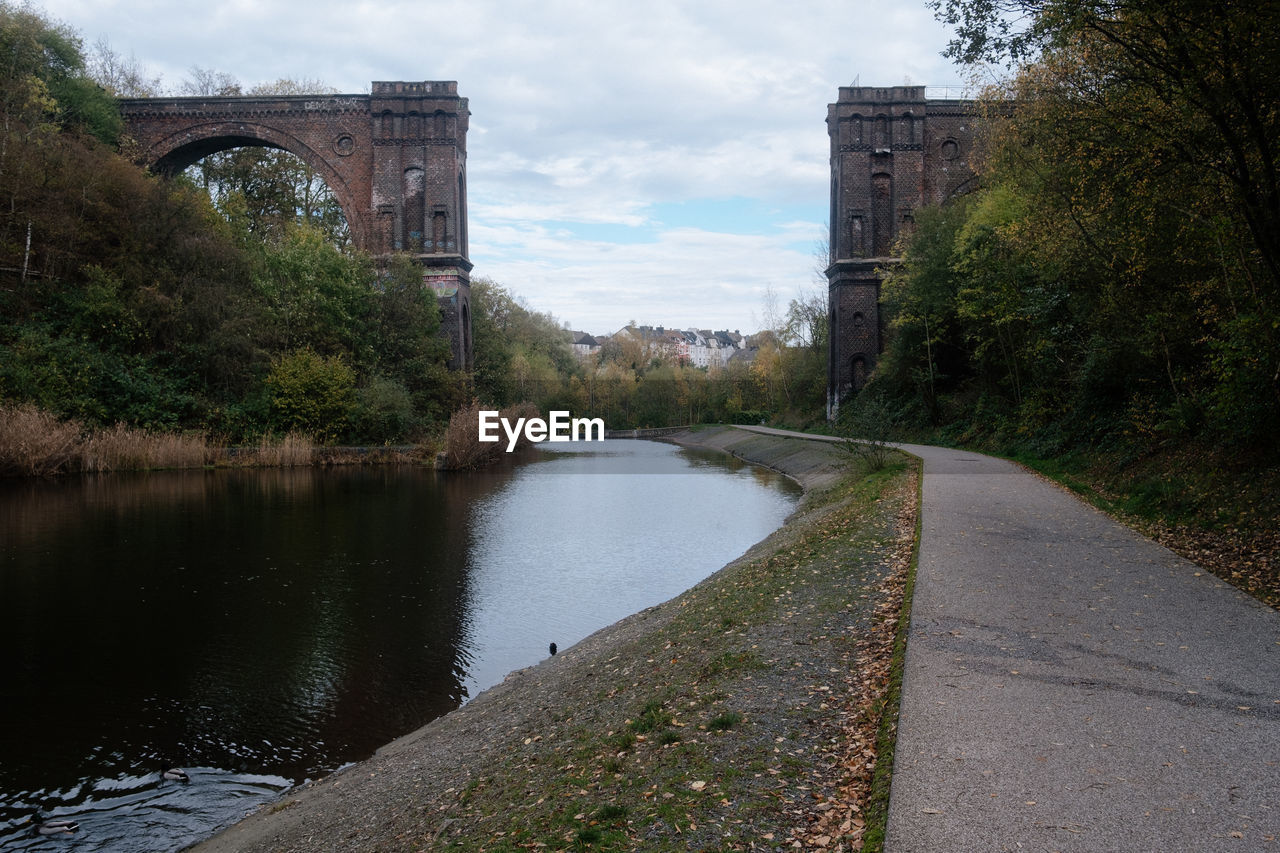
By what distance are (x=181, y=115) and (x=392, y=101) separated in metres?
8.92

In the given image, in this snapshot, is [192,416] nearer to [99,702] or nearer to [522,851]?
[99,702]

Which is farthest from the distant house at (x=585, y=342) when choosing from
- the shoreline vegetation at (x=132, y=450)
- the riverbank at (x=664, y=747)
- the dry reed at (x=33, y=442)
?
the riverbank at (x=664, y=747)

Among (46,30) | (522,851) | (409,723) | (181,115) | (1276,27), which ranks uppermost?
(46,30)

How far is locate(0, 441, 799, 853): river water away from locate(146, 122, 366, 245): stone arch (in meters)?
19.2

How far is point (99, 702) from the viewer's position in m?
8.88

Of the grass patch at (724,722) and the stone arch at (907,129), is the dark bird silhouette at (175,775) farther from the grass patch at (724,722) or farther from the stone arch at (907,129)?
the stone arch at (907,129)

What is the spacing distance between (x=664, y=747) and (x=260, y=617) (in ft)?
26.6

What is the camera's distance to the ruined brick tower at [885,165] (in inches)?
1624

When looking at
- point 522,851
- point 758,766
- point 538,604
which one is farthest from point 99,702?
point 758,766

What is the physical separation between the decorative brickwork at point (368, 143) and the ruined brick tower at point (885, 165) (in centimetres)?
1735

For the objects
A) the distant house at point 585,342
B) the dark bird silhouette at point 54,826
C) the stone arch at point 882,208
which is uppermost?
the distant house at point 585,342

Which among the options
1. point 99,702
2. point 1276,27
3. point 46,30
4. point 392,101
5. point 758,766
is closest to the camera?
point 758,766

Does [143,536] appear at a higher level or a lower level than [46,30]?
lower

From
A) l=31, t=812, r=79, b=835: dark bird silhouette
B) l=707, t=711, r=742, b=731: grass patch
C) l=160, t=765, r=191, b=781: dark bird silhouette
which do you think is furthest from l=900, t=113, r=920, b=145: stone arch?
l=31, t=812, r=79, b=835: dark bird silhouette
